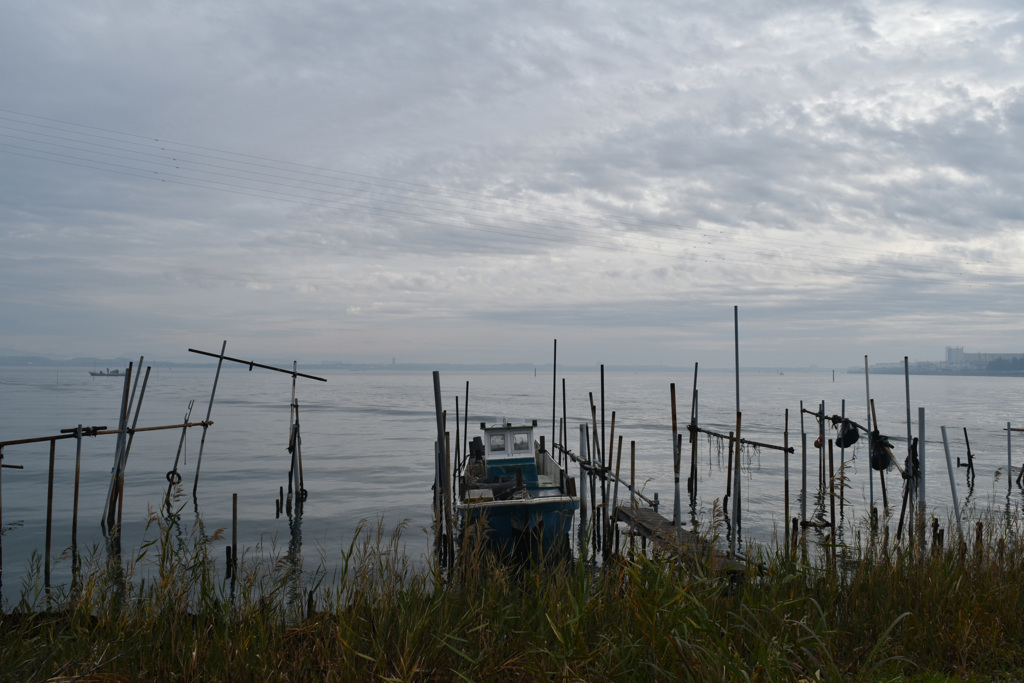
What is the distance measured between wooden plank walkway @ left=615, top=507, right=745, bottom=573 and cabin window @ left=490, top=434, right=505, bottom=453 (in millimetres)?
5624

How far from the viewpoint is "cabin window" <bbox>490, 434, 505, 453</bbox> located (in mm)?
21891

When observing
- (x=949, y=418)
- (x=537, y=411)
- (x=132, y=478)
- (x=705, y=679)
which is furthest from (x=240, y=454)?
(x=949, y=418)

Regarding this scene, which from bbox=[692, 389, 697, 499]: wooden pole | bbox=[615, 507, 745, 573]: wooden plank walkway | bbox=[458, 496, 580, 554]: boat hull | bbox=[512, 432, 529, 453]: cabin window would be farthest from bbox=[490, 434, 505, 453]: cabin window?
bbox=[458, 496, 580, 554]: boat hull

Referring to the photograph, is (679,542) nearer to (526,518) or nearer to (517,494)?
(526,518)

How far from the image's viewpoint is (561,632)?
15.4ft

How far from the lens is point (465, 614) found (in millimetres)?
5203

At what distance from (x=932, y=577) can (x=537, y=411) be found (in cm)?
7283

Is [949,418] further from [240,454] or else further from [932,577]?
[932,577]

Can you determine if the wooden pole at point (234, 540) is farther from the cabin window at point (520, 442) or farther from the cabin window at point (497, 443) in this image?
the cabin window at point (520, 442)

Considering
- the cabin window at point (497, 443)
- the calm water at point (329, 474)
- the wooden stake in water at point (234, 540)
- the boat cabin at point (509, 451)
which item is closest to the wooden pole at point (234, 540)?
the wooden stake in water at point (234, 540)

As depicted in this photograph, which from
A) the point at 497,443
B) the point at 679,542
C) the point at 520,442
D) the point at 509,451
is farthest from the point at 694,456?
the point at 679,542

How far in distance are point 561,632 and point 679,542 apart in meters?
1.94

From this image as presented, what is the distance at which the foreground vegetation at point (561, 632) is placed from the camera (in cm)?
437

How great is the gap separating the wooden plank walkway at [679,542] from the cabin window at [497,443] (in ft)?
18.5
